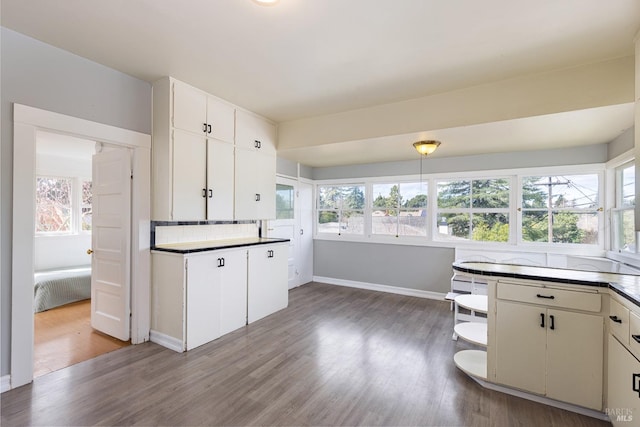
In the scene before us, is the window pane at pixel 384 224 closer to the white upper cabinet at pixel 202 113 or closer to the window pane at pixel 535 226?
the window pane at pixel 535 226

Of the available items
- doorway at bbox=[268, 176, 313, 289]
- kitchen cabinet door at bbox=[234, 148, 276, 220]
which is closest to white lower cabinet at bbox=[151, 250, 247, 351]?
kitchen cabinet door at bbox=[234, 148, 276, 220]

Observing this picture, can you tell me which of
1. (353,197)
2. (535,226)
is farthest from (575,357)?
(353,197)

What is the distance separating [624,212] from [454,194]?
1907 mm

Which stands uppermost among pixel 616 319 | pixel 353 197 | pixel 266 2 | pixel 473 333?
pixel 266 2

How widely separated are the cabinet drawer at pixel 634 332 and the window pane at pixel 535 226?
293 centimetres

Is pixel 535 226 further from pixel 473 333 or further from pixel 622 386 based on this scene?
pixel 622 386

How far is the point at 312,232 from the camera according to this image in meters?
5.83

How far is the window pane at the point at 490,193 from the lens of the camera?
4.34 meters

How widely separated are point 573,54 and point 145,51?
350cm

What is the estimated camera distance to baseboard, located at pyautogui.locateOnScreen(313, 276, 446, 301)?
15.4ft

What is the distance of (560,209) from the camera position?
13.2 feet

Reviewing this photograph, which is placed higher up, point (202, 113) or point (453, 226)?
point (202, 113)

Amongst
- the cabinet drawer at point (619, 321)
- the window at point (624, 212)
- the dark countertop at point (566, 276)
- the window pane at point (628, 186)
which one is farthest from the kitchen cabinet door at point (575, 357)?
the window pane at point (628, 186)

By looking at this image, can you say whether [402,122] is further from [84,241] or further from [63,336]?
[84,241]
